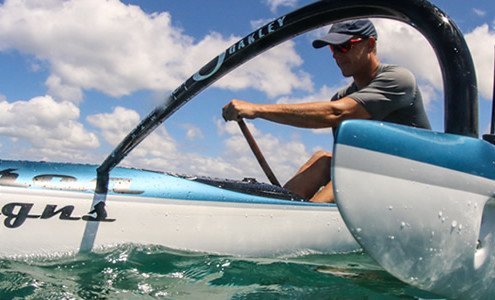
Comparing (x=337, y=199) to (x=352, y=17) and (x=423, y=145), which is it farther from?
(x=352, y=17)

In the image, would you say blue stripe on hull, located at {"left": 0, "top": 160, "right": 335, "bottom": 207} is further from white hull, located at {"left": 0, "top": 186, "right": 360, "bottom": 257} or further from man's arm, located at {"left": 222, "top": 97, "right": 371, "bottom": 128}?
man's arm, located at {"left": 222, "top": 97, "right": 371, "bottom": 128}

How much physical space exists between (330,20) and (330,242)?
1583mm

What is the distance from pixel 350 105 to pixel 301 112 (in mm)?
363

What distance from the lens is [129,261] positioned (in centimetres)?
282

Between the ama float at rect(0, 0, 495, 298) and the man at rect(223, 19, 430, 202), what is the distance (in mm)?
401

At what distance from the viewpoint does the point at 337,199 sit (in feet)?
6.49

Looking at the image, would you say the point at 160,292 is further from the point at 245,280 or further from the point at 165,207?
the point at 165,207

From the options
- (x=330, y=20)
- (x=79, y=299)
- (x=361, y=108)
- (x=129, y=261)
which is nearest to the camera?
(x=79, y=299)

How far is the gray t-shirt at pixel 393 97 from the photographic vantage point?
3406 mm

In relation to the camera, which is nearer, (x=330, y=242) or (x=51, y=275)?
(x=51, y=275)

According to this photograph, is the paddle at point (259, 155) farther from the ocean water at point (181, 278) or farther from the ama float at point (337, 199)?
the ocean water at point (181, 278)

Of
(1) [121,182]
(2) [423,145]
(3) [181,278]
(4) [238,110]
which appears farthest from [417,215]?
(1) [121,182]

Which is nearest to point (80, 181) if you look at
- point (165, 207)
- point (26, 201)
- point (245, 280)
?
point (26, 201)

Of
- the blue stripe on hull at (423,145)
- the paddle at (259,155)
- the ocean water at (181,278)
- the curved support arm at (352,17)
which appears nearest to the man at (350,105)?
the curved support arm at (352,17)
